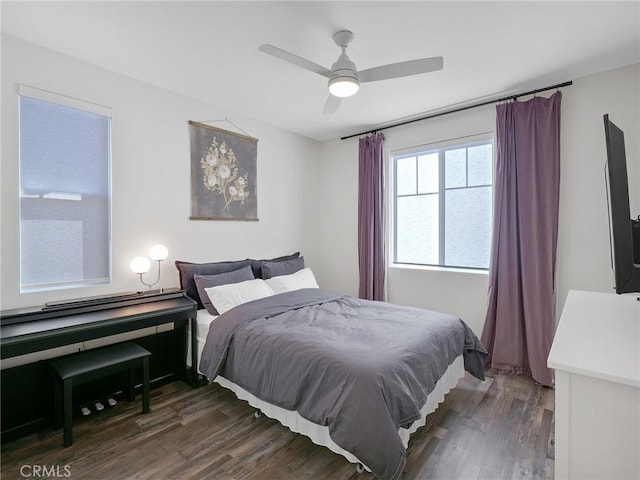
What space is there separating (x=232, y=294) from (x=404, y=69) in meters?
2.28

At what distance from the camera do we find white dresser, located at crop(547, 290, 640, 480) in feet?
2.86

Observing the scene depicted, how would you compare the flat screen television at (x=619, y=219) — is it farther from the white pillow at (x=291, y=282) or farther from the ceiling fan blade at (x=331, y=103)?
the white pillow at (x=291, y=282)

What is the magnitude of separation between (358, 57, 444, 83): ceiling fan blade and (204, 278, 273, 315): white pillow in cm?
204

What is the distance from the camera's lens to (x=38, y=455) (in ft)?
6.21

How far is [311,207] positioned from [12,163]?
Result: 3.20 meters

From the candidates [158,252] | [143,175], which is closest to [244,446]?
[158,252]

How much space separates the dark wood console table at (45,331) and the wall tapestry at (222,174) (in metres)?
1.14

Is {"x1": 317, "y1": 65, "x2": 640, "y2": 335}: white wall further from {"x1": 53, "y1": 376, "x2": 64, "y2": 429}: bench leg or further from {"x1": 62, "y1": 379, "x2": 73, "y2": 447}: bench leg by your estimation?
{"x1": 53, "y1": 376, "x2": 64, "y2": 429}: bench leg

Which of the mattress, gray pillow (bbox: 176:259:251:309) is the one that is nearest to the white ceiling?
gray pillow (bbox: 176:259:251:309)

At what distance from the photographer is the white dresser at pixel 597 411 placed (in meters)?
0.87

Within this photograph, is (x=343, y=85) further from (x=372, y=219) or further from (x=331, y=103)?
(x=372, y=219)

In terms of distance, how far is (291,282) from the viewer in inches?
136

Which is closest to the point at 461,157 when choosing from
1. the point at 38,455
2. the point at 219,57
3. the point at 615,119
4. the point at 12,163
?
the point at 615,119

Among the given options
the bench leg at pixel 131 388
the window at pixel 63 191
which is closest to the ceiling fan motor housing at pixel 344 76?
the window at pixel 63 191
